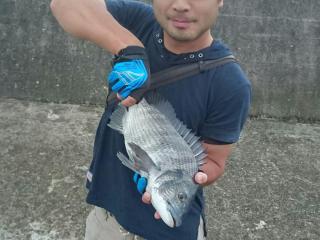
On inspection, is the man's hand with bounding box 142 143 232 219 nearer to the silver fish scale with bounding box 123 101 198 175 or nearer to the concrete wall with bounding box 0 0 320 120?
the silver fish scale with bounding box 123 101 198 175

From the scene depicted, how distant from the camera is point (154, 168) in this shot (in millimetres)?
1616

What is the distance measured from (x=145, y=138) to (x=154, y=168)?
0.13 meters

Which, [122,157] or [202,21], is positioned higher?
[202,21]

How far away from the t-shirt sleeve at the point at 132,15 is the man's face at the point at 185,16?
0.81ft

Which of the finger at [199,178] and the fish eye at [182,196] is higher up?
the finger at [199,178]

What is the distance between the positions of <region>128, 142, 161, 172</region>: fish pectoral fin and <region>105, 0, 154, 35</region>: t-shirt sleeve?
0.62m

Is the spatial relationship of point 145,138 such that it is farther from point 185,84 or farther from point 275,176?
point 275,176

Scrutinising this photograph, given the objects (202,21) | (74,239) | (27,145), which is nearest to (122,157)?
(202,21)

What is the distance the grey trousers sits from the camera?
7.02 ft

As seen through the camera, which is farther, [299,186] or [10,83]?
[10,83]

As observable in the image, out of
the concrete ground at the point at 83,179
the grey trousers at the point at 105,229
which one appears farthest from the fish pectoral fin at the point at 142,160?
the concrete ground at the point at 83,179

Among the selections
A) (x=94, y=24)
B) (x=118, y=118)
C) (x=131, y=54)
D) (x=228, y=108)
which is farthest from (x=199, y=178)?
(x=94, y=24)

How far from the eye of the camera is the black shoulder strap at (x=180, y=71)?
180cm

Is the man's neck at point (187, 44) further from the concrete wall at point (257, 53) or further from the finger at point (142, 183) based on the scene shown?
the concrete wall at point (257, 53)
